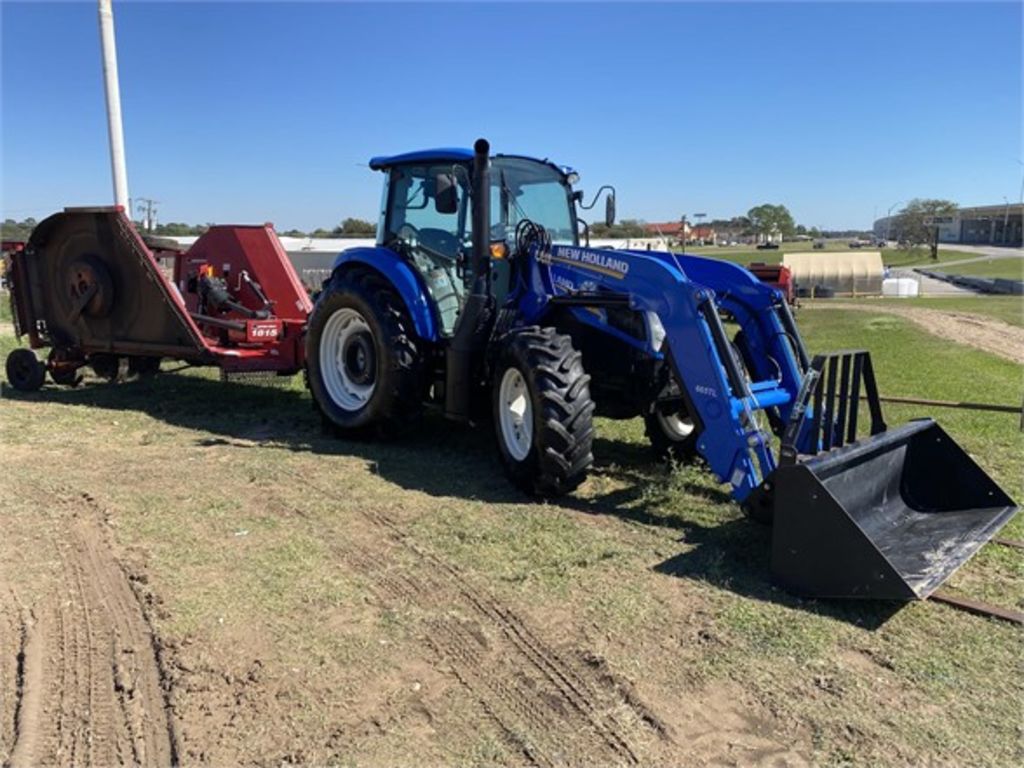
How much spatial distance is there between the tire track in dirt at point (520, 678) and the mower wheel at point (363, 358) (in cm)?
245

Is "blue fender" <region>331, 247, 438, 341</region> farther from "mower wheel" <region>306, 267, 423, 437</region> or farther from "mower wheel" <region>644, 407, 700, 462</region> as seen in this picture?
"mower wheel" <region>644, 407, 700, 462</region>

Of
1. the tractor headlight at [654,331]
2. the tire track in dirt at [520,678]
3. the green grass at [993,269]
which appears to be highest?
the tractor headlight at [654,331]

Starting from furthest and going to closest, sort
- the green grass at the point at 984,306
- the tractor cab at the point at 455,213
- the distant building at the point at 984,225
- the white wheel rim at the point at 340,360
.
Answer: the distant building at the point at 984,225 < the green grass at the point at 984,306 < the white wheel rim at the point at 340,360 < the tractor cab at the point at 455,213

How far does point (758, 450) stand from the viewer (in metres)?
4.54

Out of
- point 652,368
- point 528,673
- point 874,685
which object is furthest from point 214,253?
point 874,685

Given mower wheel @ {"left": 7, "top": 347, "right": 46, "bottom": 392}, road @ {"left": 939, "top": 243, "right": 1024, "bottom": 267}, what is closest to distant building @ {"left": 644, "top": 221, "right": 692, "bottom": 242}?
mower wheel @ {"left": 7, "top": 347, "right": 46, "bottom": 392}

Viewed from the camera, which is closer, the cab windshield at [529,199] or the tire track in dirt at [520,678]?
the tire track in dirt at [520,678]

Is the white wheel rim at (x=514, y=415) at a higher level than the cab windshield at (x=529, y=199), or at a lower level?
lower

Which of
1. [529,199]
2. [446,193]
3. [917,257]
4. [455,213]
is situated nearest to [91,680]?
[446,193]

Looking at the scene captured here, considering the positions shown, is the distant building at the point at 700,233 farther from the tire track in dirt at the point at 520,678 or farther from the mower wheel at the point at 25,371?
the mower wheel at the point at 25,371

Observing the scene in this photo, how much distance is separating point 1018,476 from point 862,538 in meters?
3.18

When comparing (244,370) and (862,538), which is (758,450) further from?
(244,370)

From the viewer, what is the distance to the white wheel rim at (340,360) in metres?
7.47

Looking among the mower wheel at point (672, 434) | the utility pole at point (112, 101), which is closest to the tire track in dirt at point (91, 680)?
the mower wheel at point (672, 434)
